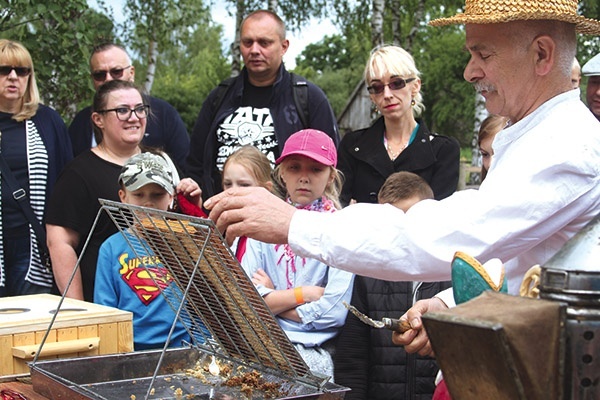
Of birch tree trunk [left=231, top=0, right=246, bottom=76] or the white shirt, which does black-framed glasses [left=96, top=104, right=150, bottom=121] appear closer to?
the white shirt

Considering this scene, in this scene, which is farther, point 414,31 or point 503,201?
point 414,31

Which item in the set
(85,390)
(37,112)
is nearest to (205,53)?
(37,112)

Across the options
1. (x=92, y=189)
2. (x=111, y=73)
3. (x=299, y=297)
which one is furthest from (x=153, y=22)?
(x=299, y=297)

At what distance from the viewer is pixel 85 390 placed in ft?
8.04

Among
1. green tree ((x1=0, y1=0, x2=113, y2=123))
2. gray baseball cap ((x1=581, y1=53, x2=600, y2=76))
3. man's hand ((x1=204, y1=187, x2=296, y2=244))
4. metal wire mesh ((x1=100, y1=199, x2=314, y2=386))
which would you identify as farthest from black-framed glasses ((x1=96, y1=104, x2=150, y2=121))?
man's hand ((x1=204, y1=187, x2=296, y2=244))

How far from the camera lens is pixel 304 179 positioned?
437cm

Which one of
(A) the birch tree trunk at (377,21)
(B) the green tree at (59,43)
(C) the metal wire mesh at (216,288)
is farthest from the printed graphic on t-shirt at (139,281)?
(A) the birch tree trunk at (377,21)

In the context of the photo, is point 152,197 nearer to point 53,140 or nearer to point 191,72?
point 53,140

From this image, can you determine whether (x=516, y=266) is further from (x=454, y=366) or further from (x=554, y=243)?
(x=454, y=366)

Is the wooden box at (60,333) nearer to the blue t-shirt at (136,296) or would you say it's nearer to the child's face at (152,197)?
the blue t-shirt at (136,296)

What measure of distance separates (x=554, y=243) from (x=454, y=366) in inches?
35.4

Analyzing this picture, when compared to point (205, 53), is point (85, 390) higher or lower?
lower

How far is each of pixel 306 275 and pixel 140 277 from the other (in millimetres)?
763

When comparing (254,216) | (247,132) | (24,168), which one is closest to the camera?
(254,216)
